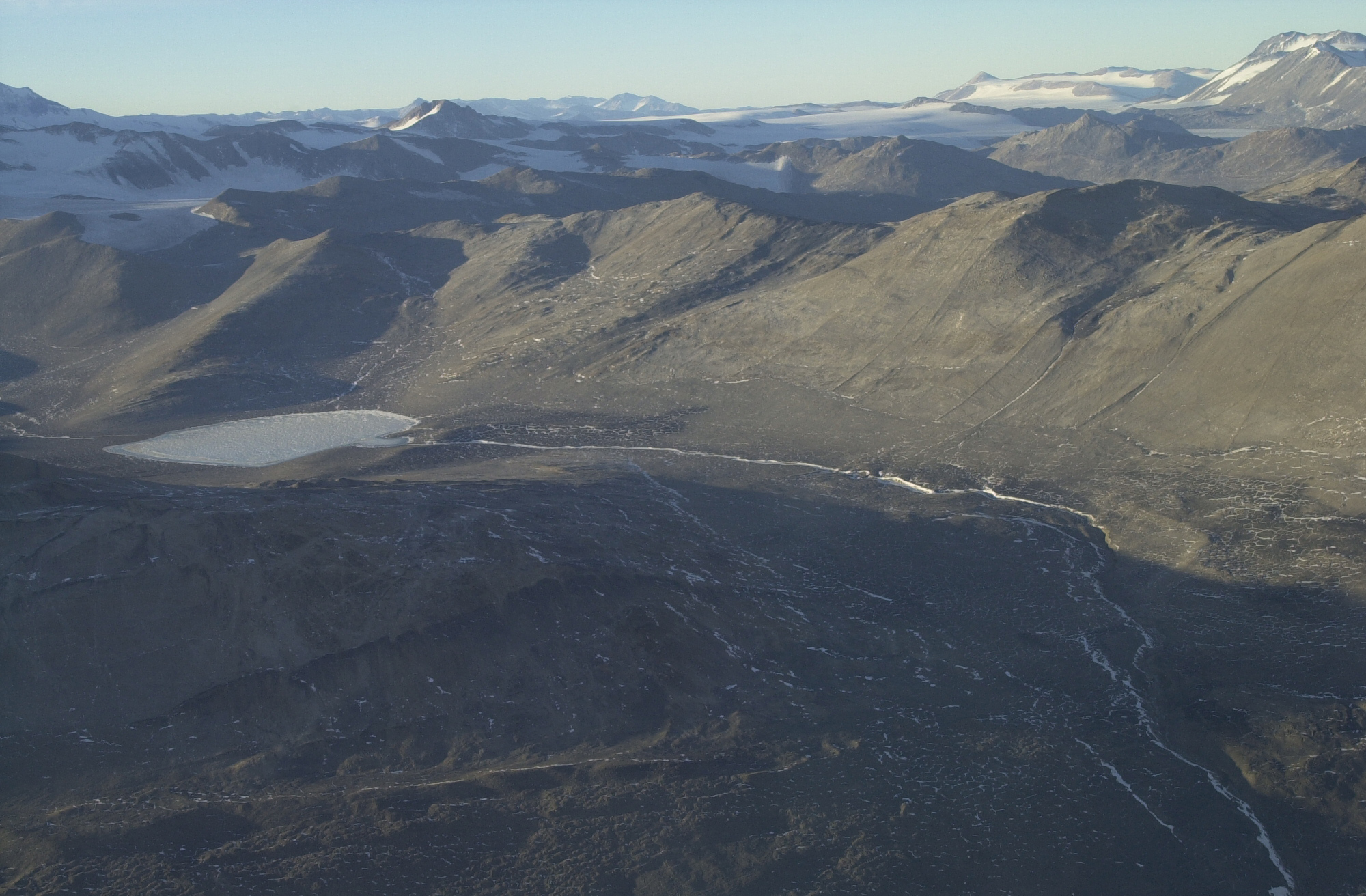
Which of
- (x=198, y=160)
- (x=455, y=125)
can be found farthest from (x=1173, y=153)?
(x=198, y=160)

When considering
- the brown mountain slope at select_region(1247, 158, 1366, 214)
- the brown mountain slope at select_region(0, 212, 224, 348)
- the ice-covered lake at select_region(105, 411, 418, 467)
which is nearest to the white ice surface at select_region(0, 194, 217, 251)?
the brown mountain slope at select_region(0, 212, 224, 348)

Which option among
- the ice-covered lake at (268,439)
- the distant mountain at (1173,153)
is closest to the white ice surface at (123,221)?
the ice-covered lake at (268,439)

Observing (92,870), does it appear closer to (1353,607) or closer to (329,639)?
(329,639)

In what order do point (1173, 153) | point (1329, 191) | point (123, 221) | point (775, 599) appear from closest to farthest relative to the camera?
point (775, 599)
point (1329, 191)
point (123, 221)
point (1173, 153)

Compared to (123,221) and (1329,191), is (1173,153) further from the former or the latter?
(123,221)

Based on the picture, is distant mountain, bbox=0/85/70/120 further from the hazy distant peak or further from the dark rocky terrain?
the dark rocky terrain

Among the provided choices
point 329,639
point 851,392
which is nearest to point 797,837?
point 329,639
